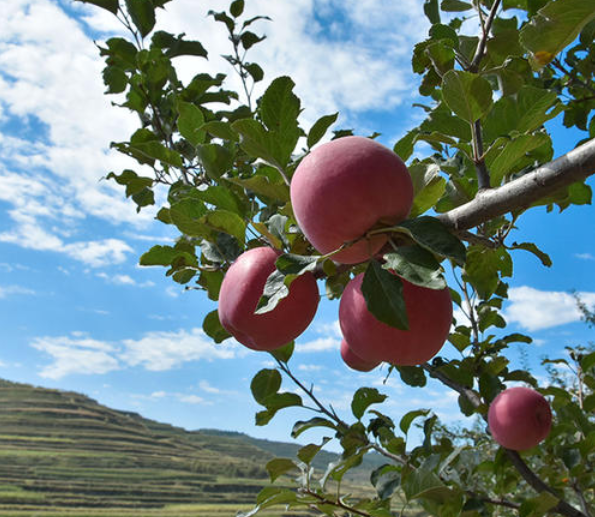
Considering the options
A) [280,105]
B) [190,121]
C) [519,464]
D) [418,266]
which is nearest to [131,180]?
[190,121]

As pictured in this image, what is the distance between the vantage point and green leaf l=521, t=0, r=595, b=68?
56cm

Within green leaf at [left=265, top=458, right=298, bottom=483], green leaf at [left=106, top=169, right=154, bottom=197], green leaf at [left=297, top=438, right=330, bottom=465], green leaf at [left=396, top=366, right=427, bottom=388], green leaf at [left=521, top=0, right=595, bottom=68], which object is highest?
green leaf at [left=106, top=169, right=154, bottom=197]

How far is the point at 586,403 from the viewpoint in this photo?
1779 mm

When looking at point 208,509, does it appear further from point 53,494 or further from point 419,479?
point 419,479

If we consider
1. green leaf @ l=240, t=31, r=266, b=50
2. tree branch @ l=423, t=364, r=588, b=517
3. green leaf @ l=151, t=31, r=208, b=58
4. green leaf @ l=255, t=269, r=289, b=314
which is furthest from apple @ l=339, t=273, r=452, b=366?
green leaf @ l=240, t=31, r=266, b=50

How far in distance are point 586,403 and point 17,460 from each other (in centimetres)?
4182

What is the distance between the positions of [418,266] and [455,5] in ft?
3.61

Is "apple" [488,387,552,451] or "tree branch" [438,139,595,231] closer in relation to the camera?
"tree branch" [438,139,595,231]

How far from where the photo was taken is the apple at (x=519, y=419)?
1.39m

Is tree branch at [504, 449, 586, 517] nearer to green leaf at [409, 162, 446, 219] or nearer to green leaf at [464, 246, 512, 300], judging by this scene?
green leaf at [464, 246, 512, 300]

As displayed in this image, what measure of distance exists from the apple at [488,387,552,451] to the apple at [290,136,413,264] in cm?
104

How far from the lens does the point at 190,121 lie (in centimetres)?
102

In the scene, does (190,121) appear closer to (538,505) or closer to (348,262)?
(348,262)

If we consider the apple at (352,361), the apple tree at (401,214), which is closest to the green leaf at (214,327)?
the apple tree at (401,214)
